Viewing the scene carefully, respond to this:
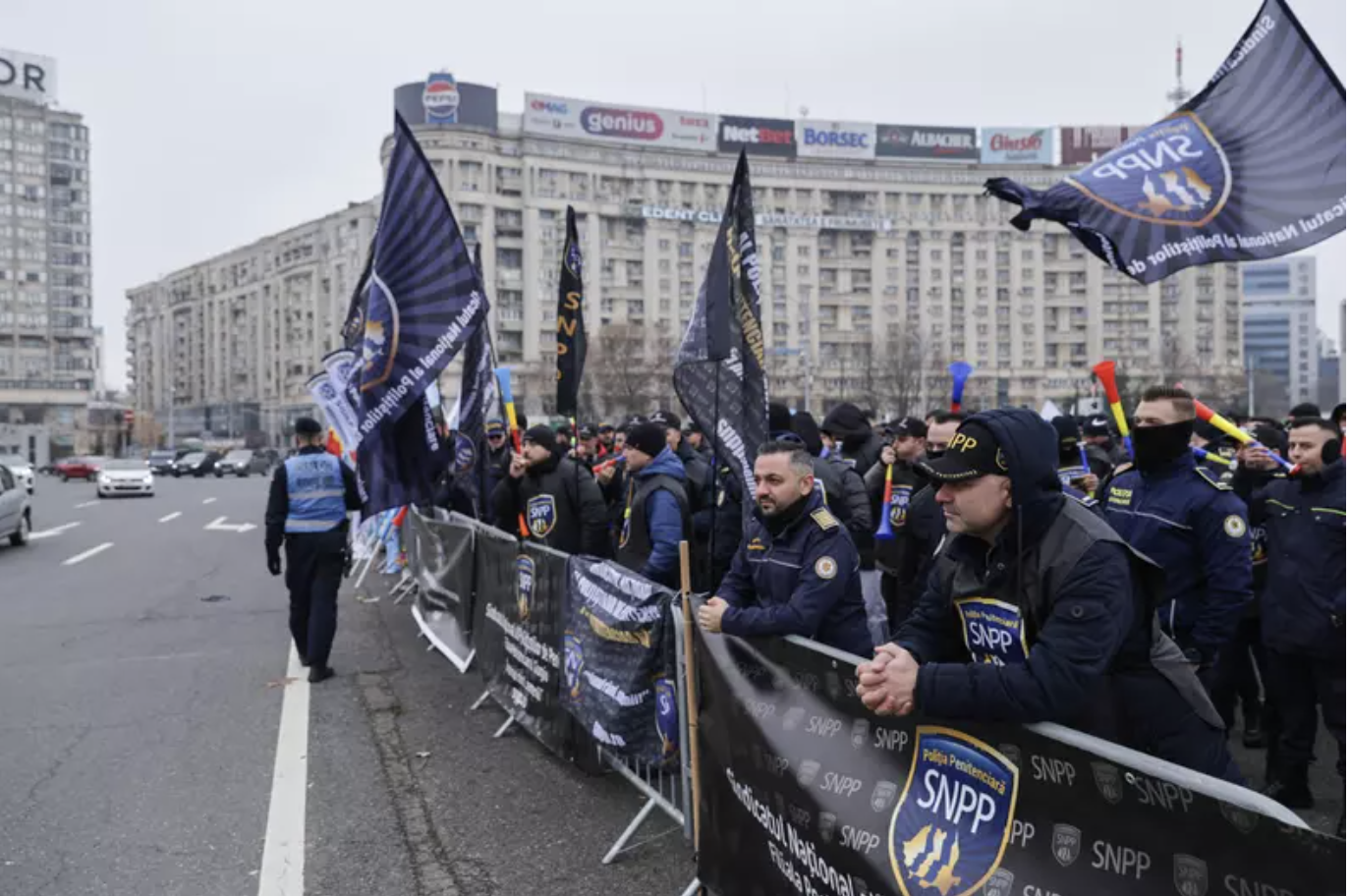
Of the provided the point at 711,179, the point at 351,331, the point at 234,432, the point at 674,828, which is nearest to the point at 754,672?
the point at 674,828

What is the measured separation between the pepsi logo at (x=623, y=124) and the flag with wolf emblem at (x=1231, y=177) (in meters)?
101

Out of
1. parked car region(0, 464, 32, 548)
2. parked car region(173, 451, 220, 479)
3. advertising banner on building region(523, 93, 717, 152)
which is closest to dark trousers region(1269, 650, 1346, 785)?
parked car region(0, 464, 32, 548)

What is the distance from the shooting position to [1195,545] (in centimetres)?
446

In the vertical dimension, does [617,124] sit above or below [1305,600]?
above

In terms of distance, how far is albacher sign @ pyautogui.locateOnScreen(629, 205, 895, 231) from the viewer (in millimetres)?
103125

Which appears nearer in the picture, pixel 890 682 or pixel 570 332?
pixel 890 682

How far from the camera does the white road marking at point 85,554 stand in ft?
50.8

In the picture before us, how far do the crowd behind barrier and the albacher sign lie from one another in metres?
100

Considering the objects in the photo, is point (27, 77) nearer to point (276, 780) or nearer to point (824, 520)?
point (276, 780)

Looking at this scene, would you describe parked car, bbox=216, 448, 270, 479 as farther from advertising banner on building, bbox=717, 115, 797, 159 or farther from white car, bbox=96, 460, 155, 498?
advertising banner on building, bbox=717, 115, 797, 159

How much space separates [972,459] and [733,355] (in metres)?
2.38

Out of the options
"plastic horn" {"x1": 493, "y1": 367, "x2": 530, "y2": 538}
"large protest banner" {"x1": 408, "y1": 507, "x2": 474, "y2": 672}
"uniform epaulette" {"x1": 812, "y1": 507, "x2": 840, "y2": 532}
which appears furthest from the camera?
"plastic horn" {"x1": 493, "y1": 367, "x2": 530, "y2": 538}

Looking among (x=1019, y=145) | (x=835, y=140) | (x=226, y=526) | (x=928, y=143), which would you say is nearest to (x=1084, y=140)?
(x=1019, y=145)

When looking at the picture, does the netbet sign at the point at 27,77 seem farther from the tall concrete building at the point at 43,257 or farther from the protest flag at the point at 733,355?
the protest flag at the point at 733,355
